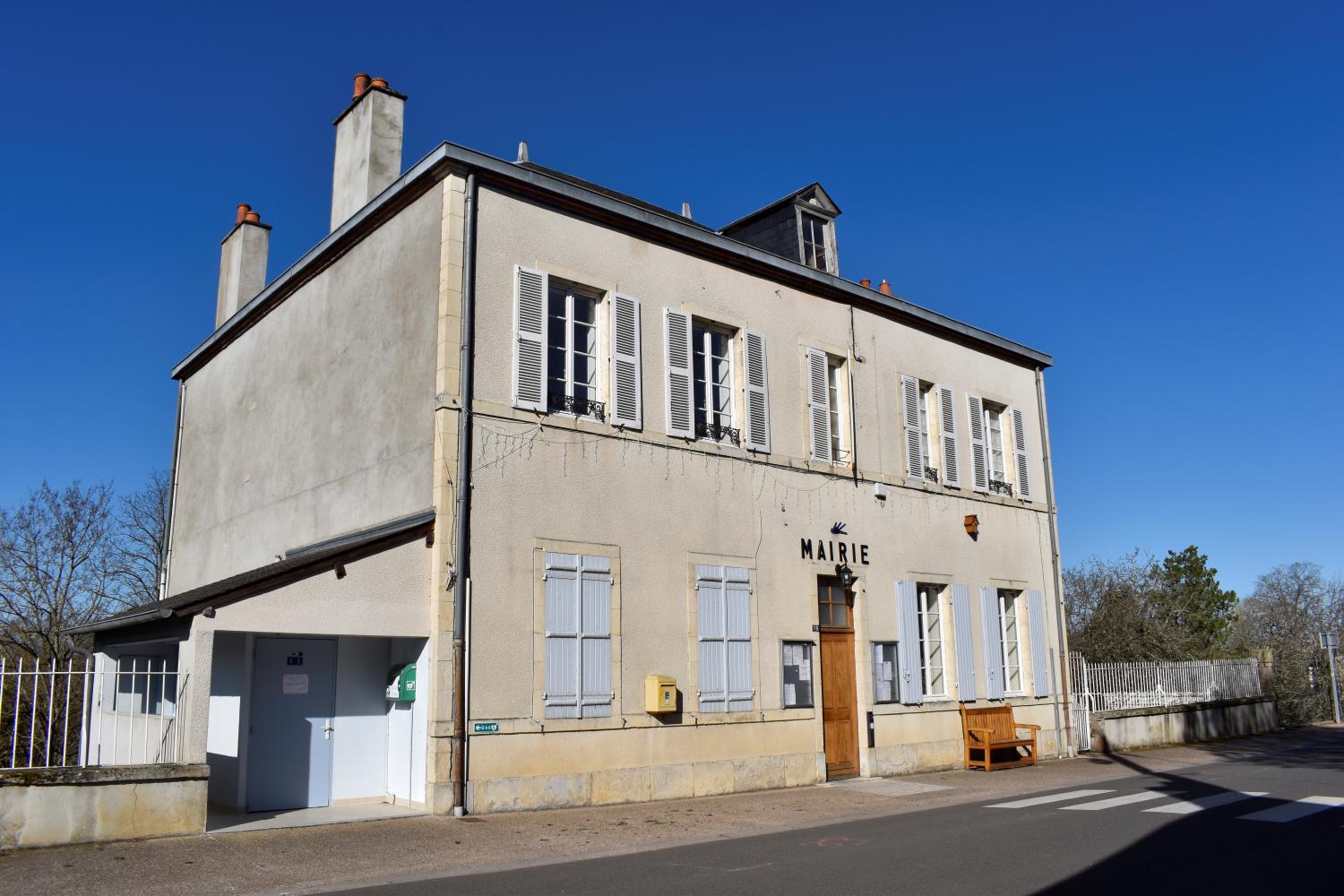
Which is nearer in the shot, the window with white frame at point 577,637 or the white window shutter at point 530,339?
the window with white frame at point 577,637

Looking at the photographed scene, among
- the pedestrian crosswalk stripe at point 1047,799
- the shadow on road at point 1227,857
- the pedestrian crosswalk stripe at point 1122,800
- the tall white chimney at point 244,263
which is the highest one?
the tall white chimney at point 244,263

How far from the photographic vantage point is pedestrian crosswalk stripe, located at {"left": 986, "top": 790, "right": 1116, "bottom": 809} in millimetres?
11127

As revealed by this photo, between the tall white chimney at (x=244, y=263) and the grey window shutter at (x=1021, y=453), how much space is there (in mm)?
12740

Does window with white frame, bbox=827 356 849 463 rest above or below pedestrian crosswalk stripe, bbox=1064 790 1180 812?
above

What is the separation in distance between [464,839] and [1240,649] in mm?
26931

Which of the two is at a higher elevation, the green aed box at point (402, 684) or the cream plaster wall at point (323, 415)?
the cream plaster wall at point (323, 415)

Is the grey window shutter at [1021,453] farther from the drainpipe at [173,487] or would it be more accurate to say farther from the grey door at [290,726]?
the drainpipe at [173,487]

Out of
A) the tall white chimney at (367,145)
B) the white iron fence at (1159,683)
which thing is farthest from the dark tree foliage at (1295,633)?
the tall white chimney at (367,145)

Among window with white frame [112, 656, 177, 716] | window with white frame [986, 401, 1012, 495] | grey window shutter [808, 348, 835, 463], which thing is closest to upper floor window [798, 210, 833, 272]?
grey window shutter [808, 348, 835, 463]

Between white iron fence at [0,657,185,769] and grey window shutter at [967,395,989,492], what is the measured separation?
39.8ft

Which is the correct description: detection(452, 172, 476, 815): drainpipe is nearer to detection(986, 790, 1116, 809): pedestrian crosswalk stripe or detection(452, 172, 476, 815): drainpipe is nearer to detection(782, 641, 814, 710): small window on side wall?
detection(782, 641, 814, 710): small window on side wall

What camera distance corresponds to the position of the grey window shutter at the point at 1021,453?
18.2 metres

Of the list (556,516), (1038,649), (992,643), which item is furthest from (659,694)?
(1038,649)

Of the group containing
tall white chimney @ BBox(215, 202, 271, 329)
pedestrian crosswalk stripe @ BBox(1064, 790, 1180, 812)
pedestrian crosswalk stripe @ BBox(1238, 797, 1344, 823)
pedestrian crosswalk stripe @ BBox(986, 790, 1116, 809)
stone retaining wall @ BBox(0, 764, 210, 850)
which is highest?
tall white chimney @ BBox(215, 202, 271, 329)
